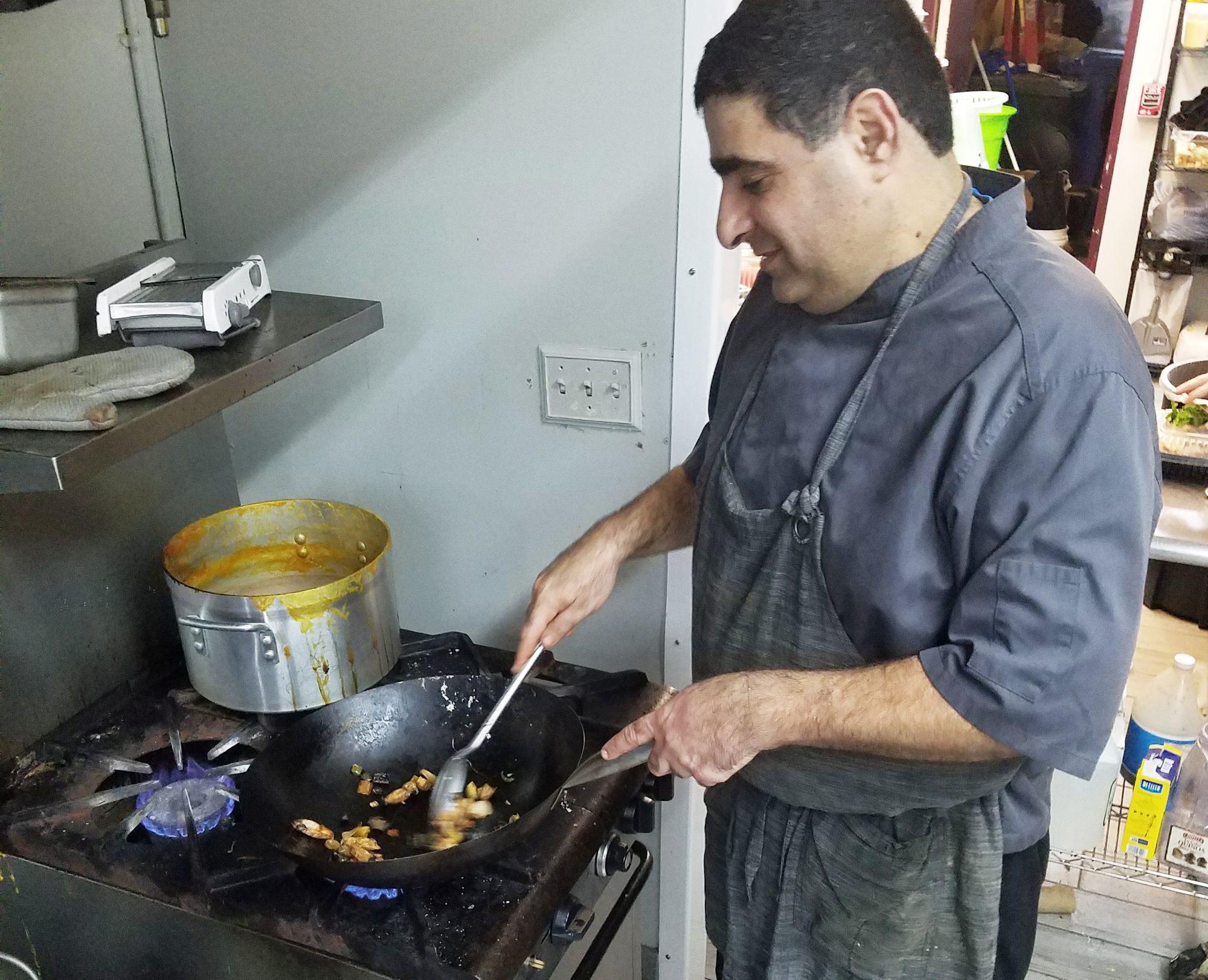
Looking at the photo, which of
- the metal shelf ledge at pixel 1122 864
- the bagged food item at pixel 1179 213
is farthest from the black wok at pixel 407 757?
the bagged food item at pixel 1179 213

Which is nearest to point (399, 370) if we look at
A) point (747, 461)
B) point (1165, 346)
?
point (747, 461)

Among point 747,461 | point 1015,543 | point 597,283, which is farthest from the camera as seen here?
point 597,283

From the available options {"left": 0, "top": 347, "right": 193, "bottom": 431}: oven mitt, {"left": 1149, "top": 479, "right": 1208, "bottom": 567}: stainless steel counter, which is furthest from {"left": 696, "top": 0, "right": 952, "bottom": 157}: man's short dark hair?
{"left": 1149, "top": 479, "right": 1208, "bottom": 567}: stainless steel counter

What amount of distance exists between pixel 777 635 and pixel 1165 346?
326 cm

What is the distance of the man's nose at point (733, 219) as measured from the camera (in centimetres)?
89

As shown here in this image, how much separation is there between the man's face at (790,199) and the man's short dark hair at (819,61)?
0.02m

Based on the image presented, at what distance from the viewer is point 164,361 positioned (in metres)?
0.97

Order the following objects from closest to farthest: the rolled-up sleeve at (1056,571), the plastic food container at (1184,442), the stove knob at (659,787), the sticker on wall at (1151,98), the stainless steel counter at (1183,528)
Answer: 1. the rolled-up sleeve at (1056,571)
2. the stove knob at (659,787)
3. the stainless steel counter at (1183,528)
4. the plastic food container at (1184,442)
5. the sticker on wall at (1151,98)

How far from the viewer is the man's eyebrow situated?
849 millimetres

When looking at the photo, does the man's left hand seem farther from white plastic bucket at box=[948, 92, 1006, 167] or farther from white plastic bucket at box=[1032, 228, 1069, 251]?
white plastic bucket at box=[1032, 228, 1069, 251]

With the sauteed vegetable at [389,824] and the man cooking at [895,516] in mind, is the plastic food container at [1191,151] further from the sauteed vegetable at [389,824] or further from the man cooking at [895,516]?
the sauteed vegetable at [389,824]

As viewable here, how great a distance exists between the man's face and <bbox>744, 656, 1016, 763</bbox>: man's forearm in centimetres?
34

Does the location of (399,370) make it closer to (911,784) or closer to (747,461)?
(747,461)

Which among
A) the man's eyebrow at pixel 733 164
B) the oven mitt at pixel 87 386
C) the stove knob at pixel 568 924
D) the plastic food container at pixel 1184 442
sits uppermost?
the man's eyebrow at pixel 733 164
